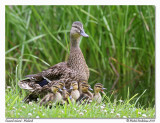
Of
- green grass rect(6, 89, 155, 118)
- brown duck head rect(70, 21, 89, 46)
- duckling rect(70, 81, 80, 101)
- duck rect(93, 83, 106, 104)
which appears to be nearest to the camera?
green grass rect(6, 89, 155, 118)

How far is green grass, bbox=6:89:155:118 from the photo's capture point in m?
4.93

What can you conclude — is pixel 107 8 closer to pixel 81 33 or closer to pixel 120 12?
pixel 120 12

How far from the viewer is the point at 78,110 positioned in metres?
4.99

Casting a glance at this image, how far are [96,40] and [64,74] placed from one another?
1670 mm

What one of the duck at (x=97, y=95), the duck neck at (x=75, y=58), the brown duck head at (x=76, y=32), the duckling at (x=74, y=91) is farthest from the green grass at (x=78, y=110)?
the brown duck head at (x=76, y=32)

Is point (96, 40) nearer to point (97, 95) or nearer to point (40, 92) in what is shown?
point (97, 95)

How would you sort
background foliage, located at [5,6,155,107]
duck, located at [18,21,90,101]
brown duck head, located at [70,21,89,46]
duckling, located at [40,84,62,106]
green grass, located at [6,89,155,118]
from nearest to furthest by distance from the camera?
green grass, located at [6,89,155,118] → duckling, located at [40,84,62,106] → duck, located at [18,21,90,101] → brown duck head, located at [70,21,89,46] → background foliage, located at [5,6,155,107]

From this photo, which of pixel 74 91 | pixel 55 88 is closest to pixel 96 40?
pixel 74 91

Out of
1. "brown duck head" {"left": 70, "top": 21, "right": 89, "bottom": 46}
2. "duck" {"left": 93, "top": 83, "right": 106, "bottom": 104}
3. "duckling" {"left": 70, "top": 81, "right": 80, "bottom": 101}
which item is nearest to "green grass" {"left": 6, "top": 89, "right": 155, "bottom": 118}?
"duck" {"left": 93, "top": 83, "right": 106, "bottom": 104}

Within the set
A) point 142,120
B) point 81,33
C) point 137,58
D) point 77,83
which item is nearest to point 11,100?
point 77,83

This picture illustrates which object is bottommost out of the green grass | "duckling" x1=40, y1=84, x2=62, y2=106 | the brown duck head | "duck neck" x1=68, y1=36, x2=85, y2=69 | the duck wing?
the green grass

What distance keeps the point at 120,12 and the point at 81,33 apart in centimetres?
146

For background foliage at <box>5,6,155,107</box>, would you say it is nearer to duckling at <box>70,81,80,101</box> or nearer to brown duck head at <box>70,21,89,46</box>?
brown duck head at <box>70,21,89,46</box>

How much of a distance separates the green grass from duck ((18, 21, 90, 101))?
41 cm
